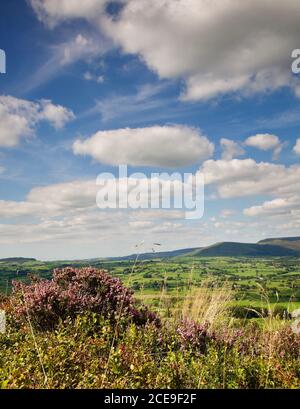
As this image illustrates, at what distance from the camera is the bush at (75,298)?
8.65m

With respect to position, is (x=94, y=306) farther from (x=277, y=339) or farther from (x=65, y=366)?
(x=277, y=339)

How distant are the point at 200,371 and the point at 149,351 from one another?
133cm

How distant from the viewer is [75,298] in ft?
29.4

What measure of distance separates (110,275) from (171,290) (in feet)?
9.72

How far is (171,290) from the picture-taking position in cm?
1242

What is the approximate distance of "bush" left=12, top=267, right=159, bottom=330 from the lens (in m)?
8.65

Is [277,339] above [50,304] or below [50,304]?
below
